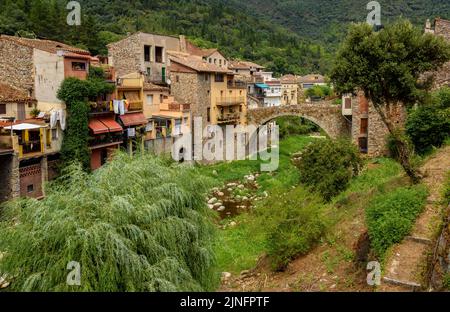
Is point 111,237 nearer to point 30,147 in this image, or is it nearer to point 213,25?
point 30,147

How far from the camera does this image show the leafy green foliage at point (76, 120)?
27.3 meters

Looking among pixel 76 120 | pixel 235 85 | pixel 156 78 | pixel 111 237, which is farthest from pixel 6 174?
pixel 235 85

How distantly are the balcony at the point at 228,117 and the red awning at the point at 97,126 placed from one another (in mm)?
14743

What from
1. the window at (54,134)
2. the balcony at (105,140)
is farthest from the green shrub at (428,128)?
the window at (54,134)

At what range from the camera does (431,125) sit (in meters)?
25.3

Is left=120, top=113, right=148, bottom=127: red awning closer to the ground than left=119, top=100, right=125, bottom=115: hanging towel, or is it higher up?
closer to the ground

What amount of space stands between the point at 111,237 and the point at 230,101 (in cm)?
3580

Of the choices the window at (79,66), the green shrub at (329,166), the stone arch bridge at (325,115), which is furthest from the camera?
the stone arch bridge at (325,115)

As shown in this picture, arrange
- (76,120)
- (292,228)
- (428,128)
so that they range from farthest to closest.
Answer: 1. (76,120)
2. (428,128)
3. (292,228)

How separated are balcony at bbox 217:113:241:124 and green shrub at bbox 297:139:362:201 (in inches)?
689

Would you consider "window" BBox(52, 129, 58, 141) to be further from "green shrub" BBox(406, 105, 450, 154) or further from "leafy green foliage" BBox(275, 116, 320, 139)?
"leafy green foliage" BBox(275, 116, 320, 139)

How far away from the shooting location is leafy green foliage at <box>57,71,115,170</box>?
27266mm

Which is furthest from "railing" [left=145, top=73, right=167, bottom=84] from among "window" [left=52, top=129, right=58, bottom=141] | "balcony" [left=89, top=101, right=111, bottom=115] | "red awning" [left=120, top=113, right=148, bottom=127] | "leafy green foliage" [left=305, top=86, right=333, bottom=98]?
"leafy green foliage" [left=305, top=86, right=333, bottom=98]

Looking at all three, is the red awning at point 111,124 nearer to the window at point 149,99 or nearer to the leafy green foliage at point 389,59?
the window at point 149,99
